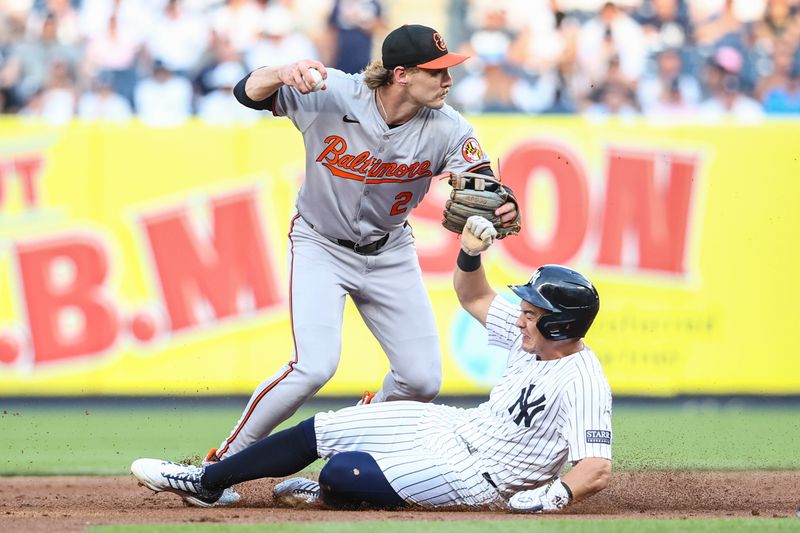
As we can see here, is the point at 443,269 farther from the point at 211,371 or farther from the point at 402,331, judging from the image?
the point at 402,331

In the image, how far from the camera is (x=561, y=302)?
4406 millimetres

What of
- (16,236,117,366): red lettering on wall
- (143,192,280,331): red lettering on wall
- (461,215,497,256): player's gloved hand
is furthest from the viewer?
(143,192,280,331): red lettering on wall

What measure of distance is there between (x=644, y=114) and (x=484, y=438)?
667 cm

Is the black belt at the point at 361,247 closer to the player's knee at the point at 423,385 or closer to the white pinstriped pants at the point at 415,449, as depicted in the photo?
the player's knee at the point at 423,385

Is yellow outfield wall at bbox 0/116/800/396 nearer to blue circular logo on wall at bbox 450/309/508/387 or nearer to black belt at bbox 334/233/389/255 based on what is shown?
blue circular logo on wall at bbox 450/309/508/387

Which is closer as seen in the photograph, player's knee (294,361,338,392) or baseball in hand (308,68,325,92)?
baseball in hand (308,68,325,92)

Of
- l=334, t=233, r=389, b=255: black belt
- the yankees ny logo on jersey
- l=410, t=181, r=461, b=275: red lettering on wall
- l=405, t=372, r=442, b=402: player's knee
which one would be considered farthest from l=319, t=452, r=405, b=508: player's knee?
l=410, t=181, r=461, b=275: red lettering on wall

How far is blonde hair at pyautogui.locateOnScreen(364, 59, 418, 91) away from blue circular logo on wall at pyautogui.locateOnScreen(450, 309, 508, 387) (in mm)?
4014

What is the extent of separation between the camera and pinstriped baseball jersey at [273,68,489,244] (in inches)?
200

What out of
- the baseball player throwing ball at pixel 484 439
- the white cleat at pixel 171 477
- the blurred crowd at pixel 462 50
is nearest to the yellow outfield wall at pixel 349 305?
the blurred crowd at pixel 462 50

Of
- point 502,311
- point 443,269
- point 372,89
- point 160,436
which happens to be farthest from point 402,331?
point 443,269

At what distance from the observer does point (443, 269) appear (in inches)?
360

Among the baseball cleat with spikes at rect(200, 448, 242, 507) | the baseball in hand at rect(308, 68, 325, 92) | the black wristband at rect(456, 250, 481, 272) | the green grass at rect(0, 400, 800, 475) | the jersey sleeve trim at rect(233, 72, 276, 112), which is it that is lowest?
the green grass at rect(0, 400, 800, 475)

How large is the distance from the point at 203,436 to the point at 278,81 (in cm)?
340
